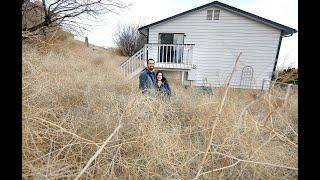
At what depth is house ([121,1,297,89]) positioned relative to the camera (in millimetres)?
11281

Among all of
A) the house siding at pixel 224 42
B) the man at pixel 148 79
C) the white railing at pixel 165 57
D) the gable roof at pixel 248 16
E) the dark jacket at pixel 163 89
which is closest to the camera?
the man at pixel 148 79

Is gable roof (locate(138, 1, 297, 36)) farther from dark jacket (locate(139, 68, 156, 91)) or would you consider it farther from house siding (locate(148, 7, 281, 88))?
dark jacket (locate(139, 68, 156, 91))

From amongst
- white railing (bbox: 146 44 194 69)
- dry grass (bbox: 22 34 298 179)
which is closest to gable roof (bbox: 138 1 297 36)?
white railing (bbox: 146 44 194 69)

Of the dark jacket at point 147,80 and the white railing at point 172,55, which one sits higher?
the white railing at point 172,55

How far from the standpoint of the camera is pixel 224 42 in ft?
38.9

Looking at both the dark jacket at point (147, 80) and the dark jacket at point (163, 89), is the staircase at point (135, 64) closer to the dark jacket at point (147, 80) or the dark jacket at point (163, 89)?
the dark jacket at point (163, 89)

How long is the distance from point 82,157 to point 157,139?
0.93 m

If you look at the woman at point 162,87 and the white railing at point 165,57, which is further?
the white railing at point 165,57

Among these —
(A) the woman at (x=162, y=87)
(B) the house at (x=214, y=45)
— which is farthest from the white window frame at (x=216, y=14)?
(A) the woman at (x=162, y=87)

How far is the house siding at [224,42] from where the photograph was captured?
11.6 metres

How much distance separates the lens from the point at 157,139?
2883 millimetres

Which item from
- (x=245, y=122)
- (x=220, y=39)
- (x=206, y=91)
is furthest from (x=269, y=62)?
(x=245, y=122)

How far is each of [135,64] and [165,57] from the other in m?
1.56
